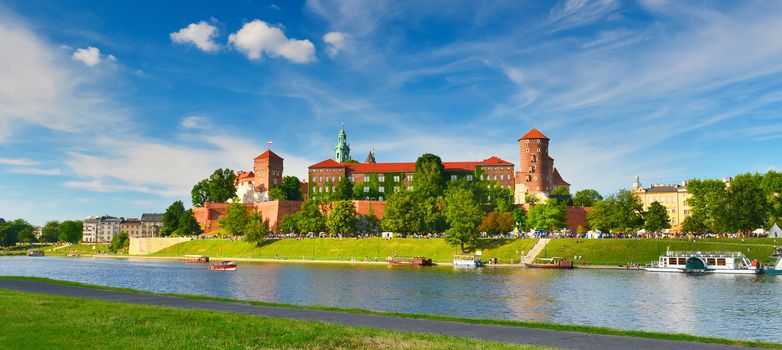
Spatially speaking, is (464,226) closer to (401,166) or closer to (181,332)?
(401,166)

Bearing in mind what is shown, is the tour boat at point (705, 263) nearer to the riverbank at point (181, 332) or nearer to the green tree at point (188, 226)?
the riverbank at point (181, 332)

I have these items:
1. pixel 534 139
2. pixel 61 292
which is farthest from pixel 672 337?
pixel 534 139

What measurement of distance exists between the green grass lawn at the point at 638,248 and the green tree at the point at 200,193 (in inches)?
4250

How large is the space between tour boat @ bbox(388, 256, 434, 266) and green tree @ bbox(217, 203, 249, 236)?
5632 centimetres

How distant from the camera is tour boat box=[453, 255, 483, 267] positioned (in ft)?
289

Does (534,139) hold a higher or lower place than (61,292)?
higher

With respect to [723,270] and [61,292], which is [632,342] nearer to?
[61,292]

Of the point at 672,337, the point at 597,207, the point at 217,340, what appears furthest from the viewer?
the point at 597,207

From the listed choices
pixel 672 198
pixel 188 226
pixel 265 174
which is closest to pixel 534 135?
pixel 672 198

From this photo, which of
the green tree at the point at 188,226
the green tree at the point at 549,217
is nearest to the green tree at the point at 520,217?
the green tree at the point at 549,217

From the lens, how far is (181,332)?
778 inches

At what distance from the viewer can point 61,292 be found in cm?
3503

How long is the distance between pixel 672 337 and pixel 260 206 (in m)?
140

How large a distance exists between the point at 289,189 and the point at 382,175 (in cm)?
2408
